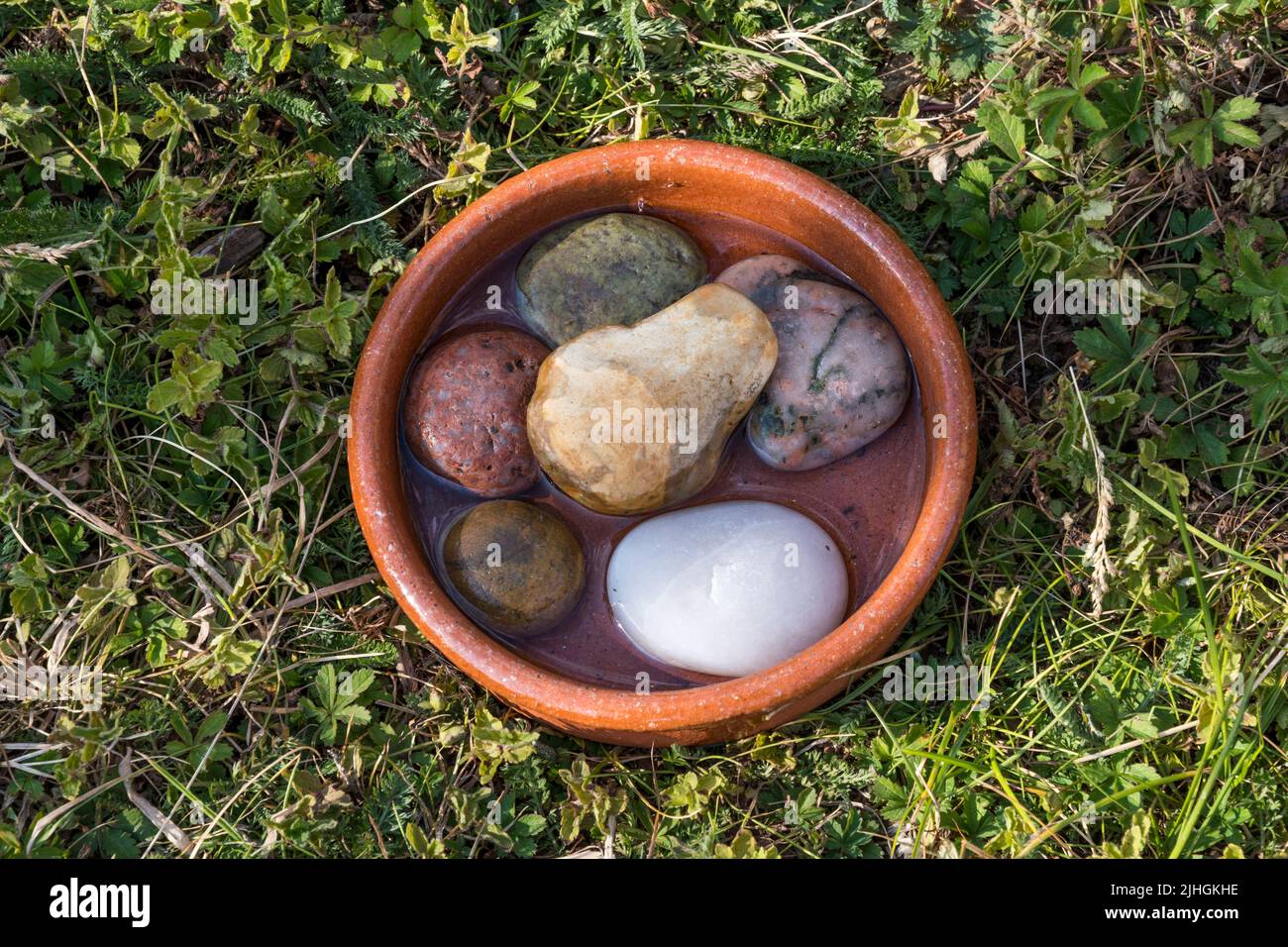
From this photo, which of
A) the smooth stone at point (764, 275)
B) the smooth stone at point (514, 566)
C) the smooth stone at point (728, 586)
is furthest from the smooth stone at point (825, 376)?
the smooth stone at point (514, 566)

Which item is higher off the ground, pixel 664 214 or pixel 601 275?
pixel 664 214

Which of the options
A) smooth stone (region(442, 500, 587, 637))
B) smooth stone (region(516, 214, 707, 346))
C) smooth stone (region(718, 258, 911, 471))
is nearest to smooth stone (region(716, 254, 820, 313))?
smooth stone (region(718, 258, 911, 471))

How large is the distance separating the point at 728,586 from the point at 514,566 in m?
0.49

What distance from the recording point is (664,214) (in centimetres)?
285

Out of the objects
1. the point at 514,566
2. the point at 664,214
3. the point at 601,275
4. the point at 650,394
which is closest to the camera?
the point at 650,394

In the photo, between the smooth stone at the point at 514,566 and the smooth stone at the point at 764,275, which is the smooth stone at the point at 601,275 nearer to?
the smooth stone at the point at 764,275

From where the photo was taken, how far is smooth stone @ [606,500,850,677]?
100 inches

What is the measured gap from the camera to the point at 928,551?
2434 millimetres

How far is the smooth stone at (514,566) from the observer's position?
2576 mm

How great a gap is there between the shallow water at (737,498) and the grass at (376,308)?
22 cm

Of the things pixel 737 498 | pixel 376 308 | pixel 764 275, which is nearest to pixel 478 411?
pixel 376 308

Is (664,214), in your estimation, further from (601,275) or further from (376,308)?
(376,308)

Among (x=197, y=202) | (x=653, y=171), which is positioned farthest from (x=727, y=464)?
(x=197, y=202)
